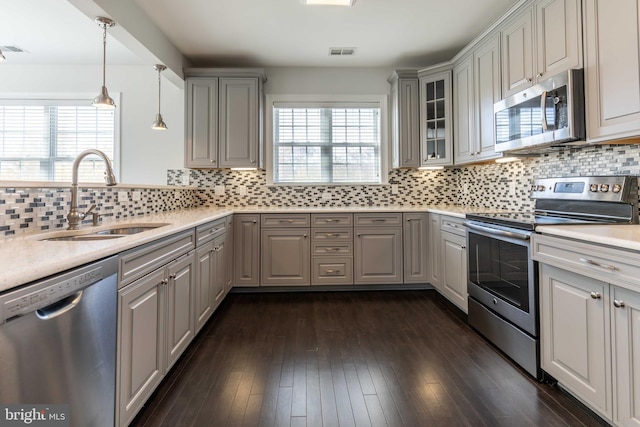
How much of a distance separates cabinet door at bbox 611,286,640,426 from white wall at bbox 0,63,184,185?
4.03m

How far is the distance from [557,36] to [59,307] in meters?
2.88

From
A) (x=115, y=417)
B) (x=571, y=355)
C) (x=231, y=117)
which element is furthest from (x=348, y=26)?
(x=115, y=417)

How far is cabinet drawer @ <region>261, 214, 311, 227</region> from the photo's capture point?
327cm

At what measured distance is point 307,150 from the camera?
3883 millimetres

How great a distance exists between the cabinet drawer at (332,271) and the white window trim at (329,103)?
1022 mm

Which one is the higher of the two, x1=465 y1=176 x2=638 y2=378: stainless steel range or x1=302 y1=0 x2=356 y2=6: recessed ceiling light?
x1=302 y1=0 x2=356 y2=6: recessed ceiling light

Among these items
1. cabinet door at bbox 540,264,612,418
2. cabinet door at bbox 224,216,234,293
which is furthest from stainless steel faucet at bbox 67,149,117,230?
cabinet door at bbox 540,264,612,418

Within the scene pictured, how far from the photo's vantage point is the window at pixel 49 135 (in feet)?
12.5

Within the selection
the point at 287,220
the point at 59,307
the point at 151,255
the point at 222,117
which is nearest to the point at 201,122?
the point at 222,117

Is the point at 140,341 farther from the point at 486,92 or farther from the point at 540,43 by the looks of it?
the point at 486,92

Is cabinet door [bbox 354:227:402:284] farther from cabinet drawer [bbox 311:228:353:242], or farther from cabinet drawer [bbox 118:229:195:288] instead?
cabinet drawer [bbox 118:229:195:288]

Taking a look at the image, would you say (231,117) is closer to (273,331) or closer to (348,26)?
(348,26)

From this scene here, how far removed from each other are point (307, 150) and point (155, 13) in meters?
2.01

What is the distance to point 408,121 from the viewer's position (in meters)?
3.52
